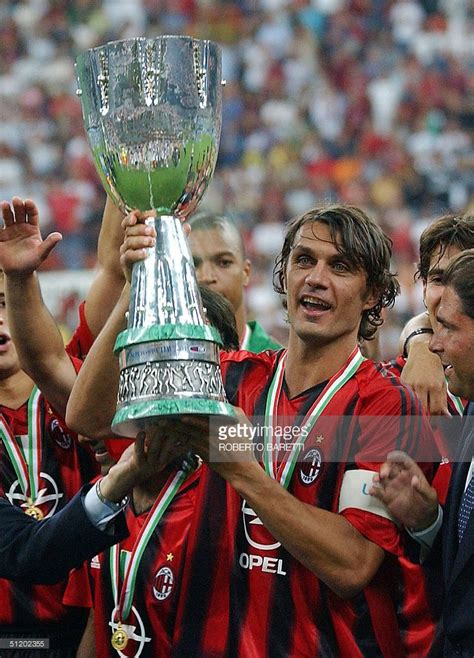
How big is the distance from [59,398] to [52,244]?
36 cm

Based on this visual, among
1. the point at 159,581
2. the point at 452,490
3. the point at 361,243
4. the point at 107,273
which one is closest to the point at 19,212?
the point at 107,273

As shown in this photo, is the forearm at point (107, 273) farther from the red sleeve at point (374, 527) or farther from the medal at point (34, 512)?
the red sleeve at point (374, 527)

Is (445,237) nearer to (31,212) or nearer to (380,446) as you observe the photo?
(380,446)

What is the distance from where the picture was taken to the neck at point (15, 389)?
108 inches

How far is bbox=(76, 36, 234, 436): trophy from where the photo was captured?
1998 millimetres

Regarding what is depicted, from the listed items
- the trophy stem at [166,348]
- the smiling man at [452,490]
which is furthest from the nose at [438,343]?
the trophy stem at [166,348]

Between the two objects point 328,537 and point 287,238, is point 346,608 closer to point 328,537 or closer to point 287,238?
point 328,537

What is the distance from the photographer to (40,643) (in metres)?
2.63

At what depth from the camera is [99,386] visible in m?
2.26

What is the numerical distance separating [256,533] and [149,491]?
32 cm

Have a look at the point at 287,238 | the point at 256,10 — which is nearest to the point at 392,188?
the point at 256,10

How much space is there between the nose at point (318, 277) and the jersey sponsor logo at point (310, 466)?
0.34 metres

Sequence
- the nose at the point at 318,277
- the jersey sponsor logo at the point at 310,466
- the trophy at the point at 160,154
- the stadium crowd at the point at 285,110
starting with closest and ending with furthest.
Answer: the trophy at the point at 160,154, the jersey sponsor logo at the point at 310,466, the nose at the point at 318,277, the stadium crowd at the point at 285,110

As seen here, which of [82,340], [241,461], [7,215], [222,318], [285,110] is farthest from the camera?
[285,110]
